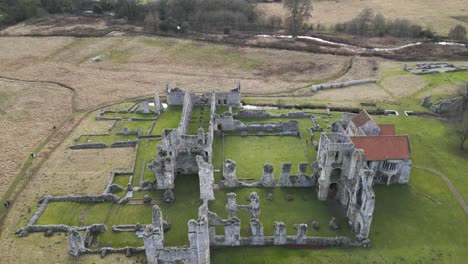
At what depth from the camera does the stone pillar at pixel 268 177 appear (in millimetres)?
47594

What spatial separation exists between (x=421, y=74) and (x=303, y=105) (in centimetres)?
3311

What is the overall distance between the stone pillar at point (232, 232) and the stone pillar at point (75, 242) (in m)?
14.5

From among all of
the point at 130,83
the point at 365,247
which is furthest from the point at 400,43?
the point at 365,247

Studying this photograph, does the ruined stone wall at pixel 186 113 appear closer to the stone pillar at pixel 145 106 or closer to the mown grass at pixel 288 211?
the stone pillar at pixel 145 106

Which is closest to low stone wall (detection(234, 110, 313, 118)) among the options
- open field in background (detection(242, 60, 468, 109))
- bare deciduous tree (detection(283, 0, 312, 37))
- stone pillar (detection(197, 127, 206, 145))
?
open field in background (detection(242, 60, 468, 109))

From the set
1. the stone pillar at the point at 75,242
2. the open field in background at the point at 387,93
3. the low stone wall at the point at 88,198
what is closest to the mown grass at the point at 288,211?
the low stone wall at the point at 88,198

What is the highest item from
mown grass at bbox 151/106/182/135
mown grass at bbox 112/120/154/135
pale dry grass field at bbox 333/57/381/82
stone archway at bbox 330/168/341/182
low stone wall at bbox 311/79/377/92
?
pale dry grass field at bbox 333/57/381/82

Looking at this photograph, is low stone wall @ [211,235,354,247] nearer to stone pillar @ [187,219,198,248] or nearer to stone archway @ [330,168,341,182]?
stone pillar @ [187,219,198,248]

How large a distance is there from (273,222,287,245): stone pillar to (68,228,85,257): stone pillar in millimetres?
19553

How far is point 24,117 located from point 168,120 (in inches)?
990

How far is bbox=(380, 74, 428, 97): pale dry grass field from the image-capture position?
7795 centimetres

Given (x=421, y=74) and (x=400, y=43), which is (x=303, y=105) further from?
(x=400, y=43)

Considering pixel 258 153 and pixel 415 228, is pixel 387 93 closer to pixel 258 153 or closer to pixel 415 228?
pixel 258 153

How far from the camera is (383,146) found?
1922 inches
